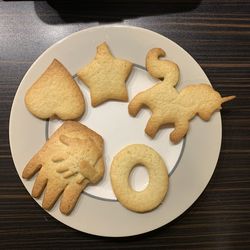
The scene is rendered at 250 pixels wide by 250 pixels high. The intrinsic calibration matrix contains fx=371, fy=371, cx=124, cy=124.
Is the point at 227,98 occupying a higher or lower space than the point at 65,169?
higher

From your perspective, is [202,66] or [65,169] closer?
[65,169]

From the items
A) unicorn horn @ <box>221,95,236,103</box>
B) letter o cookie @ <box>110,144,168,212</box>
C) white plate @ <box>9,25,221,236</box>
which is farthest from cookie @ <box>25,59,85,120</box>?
unicorn horn @ <box>221,95,236,103</box>

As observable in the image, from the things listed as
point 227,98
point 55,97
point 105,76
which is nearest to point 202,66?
point 227,98

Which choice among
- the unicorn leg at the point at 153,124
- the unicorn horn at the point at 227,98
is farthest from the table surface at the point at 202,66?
the unicorn leg at the point at 153,124

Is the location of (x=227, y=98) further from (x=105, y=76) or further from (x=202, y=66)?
(x=105, y=76)

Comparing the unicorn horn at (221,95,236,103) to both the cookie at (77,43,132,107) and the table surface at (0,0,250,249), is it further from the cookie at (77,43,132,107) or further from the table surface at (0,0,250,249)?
the cookie at (77,43,132,107)

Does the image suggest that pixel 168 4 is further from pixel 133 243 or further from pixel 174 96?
pixel 133 243
